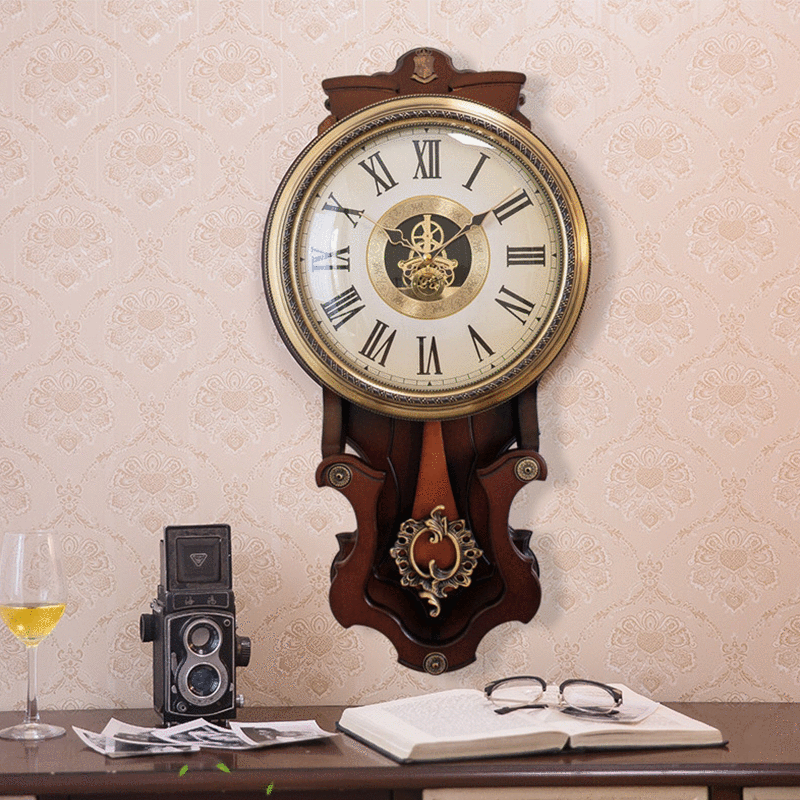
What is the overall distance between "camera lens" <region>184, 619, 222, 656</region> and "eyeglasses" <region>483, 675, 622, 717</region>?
0.46 m

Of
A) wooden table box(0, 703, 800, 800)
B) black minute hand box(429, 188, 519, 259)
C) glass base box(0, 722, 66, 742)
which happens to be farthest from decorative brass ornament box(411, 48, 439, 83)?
glass base box(0, 722, 66, 742)

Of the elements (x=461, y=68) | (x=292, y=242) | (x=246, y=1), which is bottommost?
(x=292, y=242)

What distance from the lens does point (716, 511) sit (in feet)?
6.10

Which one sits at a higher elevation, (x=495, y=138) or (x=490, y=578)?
(x=495, y=138)

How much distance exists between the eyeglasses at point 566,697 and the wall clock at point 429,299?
0.17m

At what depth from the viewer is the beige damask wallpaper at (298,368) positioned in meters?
1.83

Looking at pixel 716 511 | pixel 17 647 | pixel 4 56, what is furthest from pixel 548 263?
pixel 17 647

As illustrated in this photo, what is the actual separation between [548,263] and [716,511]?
1.89 ft

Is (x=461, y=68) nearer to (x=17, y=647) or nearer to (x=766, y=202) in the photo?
(x=766, y=202)

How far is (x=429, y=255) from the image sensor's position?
71.2 inches

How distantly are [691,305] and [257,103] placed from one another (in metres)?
0.92

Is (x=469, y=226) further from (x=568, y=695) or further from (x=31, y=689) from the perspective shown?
(x=31, y=689)

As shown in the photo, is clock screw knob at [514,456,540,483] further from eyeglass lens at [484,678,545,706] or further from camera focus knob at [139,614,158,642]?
camera focus knob at [139,614,158,642]

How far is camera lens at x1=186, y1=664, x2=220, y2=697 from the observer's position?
1599 mm
